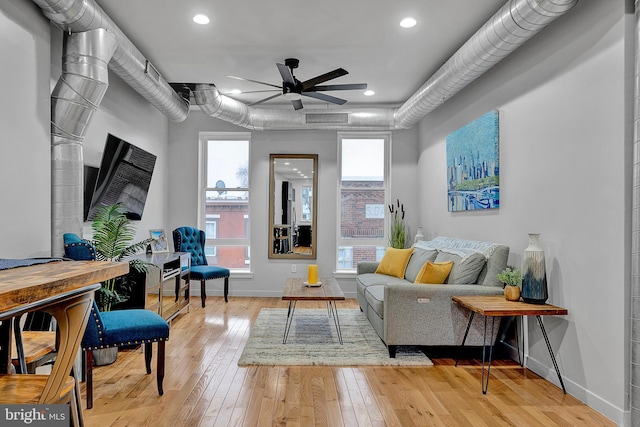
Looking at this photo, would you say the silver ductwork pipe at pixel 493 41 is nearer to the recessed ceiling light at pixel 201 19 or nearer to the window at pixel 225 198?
the recessed ceiling light at pixel 201 19

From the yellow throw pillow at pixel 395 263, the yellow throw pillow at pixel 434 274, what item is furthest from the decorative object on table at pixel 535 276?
the yellow throw pillow at pixel 395 263

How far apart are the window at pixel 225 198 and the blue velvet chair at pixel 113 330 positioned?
357cm

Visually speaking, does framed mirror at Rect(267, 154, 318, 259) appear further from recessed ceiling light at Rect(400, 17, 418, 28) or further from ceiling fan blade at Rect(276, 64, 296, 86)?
recessed ceiling light at Rect(400, 17, 418, 28)

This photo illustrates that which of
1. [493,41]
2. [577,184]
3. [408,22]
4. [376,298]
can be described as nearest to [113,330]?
[376,298]

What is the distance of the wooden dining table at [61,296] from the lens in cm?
95

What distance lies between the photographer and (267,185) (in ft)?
21.4

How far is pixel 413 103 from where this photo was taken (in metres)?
5.26

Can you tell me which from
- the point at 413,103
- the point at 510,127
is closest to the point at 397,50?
the point at 413,103

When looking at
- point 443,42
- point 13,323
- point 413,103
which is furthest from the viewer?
point 413,103

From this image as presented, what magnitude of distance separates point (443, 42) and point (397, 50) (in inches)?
18.1

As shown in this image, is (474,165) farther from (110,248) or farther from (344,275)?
(110,248)

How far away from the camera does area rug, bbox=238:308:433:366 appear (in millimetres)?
3508

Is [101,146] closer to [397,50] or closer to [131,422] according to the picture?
[131,422]

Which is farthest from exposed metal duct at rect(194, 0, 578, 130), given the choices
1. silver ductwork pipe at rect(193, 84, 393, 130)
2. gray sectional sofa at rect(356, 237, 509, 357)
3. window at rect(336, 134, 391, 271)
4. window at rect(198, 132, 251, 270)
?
gray sectional sofa at rect(356, 237, 509, 357)
